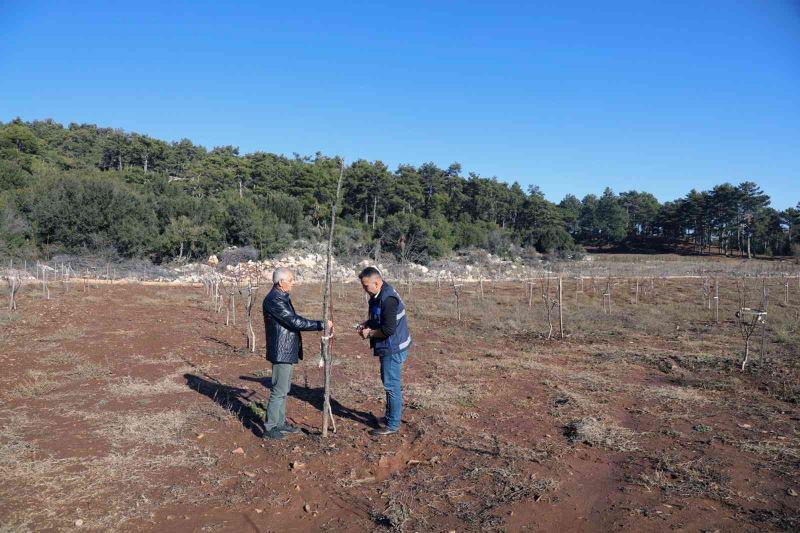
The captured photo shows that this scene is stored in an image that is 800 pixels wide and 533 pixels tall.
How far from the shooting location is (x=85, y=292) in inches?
750

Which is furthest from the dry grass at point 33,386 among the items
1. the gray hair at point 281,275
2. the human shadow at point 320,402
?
the gray hair at point 281,275

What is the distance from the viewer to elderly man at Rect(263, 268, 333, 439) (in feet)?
15.3

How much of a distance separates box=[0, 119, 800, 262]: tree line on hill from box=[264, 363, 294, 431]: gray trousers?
21750 mm

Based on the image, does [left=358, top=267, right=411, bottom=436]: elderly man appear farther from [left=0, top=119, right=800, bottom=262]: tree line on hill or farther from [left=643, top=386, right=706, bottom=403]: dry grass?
[left=0, top=119, right=800, bottom=262]: tree line on hill

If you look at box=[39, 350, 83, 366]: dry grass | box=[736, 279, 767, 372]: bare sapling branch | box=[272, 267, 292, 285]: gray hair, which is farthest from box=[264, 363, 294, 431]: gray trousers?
box=[736, 279, 767, 372]: bare sapling branch

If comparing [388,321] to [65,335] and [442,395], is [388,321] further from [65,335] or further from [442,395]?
[65,335]

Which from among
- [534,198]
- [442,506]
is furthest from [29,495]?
[534,198]

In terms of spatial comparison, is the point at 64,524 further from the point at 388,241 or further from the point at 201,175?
the point at 201,175

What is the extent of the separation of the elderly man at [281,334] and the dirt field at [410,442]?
510 millimetres

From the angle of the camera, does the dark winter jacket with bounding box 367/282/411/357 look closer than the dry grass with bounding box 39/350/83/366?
Yes

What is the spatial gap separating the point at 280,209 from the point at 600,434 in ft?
112

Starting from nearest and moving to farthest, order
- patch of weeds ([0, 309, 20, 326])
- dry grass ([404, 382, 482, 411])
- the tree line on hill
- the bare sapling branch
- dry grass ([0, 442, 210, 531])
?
1. dry grass ([0, 442, 210, 531])
2. dry grass ([404, 382, 482, 411])
3. the bare sapling branch
4. patch of weeds ([0, 309, 20, 326])
5. the tree line on hill

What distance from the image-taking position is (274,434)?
484cm

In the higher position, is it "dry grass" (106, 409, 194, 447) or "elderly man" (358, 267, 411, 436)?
"elderly man" (358, 267, 411, 436)
